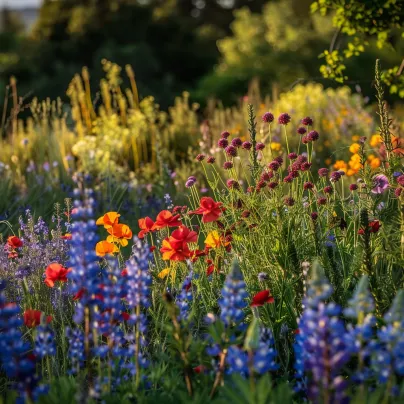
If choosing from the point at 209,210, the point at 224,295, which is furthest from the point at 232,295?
the point at 209,210

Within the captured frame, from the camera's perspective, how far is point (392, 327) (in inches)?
80.1

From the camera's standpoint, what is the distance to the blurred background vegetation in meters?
16.9

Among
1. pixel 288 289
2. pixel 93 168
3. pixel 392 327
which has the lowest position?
pixel 392 327

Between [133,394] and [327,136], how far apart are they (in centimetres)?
686

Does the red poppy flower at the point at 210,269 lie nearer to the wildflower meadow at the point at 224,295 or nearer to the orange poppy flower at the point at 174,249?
the wildflower meadow at the point at 224,295

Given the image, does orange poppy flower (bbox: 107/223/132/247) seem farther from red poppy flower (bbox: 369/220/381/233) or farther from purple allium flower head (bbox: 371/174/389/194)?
purple allium flower head (bbox: 371/174/389/194)

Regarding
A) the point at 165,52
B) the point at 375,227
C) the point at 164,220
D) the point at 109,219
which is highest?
the point at 165,52

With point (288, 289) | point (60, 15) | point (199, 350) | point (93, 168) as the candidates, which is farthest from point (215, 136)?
point (60, 15)

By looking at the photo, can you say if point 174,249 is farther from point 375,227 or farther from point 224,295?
point 375,227

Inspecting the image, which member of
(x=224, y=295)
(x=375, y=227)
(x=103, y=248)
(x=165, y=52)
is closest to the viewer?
(x=224, y=295)

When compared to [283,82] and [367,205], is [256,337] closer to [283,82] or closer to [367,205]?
[367,205]

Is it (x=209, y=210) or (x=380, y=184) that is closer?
(x=209, y=210)

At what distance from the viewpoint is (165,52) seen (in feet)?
69.1

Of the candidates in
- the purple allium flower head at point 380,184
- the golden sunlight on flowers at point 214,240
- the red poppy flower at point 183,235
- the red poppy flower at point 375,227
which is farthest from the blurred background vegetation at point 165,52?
the red poppy flower at point 183,235
